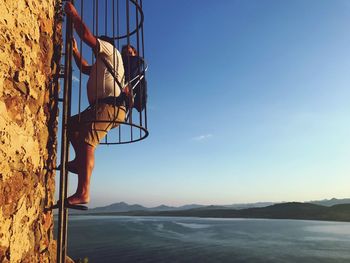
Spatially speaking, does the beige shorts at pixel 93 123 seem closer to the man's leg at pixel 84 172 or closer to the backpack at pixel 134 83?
the man's leg at pixel 84 172

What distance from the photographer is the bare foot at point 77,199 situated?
3629 millimetres

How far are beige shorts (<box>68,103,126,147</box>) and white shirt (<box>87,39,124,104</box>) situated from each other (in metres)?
0.15

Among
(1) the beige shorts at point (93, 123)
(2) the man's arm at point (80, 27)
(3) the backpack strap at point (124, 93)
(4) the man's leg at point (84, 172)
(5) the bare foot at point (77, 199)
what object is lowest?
(5) the bare foot at point (77, 199)

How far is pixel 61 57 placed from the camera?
12.3 feet

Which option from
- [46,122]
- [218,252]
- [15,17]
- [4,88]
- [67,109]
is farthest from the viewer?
[218,252]

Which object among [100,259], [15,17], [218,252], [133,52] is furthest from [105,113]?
[218,252]

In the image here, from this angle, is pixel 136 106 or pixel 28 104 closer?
pixel 28 104

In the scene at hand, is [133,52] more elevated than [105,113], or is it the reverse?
[133,52]

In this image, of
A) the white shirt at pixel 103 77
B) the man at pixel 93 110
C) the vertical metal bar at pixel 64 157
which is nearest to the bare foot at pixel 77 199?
the man at pixel 93 110

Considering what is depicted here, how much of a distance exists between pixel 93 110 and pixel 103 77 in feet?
1.33

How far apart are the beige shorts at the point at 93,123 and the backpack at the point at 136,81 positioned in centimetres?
41

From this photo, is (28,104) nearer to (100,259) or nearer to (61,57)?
(61,57)

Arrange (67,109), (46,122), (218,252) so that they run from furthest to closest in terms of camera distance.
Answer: (218,252), (67,109), (46,122)

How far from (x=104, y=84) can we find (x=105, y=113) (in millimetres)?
340
